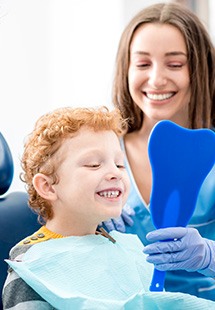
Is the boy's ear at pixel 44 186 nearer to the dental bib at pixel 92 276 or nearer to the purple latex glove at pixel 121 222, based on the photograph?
the dental bib at pixel 92 276

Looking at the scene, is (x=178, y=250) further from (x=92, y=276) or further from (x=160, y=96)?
(x=160, y=96)

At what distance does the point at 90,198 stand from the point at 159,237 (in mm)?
172

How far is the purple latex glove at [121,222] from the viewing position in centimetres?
181

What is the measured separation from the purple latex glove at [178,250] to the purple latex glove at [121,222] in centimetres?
34

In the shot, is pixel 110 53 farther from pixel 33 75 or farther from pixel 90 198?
pixel 90 198

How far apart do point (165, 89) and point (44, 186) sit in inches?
28.6

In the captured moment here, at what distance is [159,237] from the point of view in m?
1.41

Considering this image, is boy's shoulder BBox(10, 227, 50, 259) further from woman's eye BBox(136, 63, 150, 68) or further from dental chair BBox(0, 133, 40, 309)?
woman's eye BBox(136, 63, 150, 68)

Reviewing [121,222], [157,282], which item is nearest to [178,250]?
[157,282]

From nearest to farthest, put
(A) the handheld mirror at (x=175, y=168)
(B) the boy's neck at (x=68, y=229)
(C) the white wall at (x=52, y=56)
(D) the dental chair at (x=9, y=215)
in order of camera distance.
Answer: (A) the handheld mirror at (x=175, y=168) < (B) the boy's neck at (x=68, y=229) < (D) the dental chair at (x=9, y=215) < (C) the white wall at (x=52, y=56)

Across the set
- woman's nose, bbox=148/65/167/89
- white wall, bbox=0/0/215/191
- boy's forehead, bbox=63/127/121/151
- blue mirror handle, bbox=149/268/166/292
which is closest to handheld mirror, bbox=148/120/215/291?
blue mirror handle, bbox=149/268/166/292

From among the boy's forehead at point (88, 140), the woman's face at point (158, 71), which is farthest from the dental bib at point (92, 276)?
the woman's face at point (158, 71)

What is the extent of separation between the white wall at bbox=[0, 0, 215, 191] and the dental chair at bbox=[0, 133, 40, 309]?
950 millimetres

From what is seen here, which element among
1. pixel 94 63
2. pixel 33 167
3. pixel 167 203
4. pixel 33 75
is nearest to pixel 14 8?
pixel 33 75
